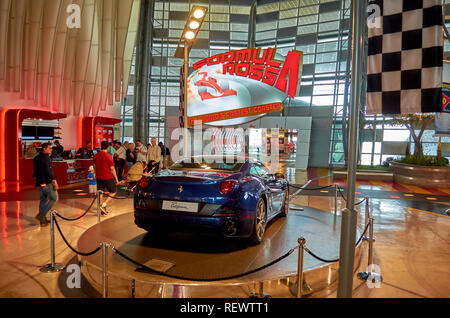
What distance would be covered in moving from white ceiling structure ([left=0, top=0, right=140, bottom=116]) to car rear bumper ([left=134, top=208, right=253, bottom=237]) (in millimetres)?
10762

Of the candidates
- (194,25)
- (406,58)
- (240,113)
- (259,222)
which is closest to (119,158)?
(240,113)

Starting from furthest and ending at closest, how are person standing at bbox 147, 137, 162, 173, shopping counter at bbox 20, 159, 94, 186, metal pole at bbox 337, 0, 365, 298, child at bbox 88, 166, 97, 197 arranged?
person standing at bbox 147, 137, 162, 173
shopping counter at bbox 20, 159, 94, 186
child at bbox 88, 166, 97, 197
metal pole at bbox 337, 0, 365, 298

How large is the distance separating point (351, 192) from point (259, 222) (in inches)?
81.3

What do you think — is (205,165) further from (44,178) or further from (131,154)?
(131,154)

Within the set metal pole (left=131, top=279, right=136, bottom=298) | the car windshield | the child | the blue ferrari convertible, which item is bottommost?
metal pole (left=131, top=279, right=136, bottom=298)

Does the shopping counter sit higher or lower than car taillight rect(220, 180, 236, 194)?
lower

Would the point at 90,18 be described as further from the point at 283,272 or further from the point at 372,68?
the point at 283,272

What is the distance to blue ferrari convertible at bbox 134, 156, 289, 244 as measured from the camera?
3951 millimetres

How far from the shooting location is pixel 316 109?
2192 cm

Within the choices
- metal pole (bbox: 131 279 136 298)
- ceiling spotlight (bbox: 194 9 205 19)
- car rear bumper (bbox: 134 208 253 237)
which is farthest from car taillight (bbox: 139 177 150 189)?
ceiling spotlight (bbox: 194 9 205 19)

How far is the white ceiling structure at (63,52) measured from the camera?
1189 centimetres

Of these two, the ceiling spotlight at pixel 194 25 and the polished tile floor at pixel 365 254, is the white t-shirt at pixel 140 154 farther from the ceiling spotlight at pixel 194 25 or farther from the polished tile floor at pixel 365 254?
the ceiling spotlight at pixel 194 25

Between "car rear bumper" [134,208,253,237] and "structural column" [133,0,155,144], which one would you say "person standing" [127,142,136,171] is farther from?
"structural column" [133,0,155,144]
